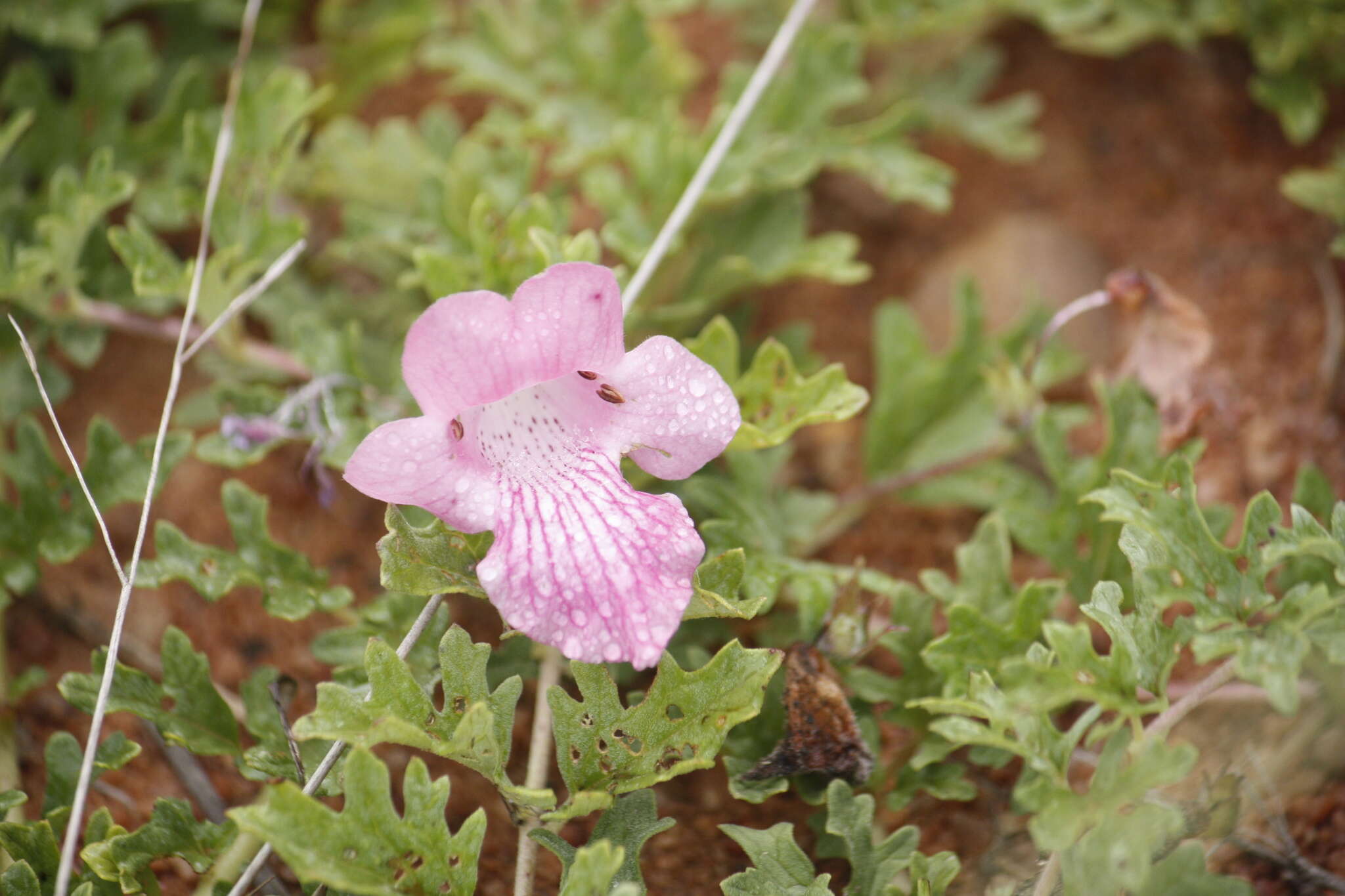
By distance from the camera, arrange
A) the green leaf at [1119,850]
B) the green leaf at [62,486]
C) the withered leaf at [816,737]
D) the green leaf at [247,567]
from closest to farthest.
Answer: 1. the green leaf at [1119,850]
2. the withered leaf at [816,737]
3. the green leaf at [247,567]
4. the green leaf at [62,486]

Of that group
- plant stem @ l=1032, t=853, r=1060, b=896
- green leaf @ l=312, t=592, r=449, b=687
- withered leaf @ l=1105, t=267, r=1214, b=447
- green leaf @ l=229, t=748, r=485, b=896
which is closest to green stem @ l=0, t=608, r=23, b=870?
green leaf @ l=312, t=592, r=449, b=687

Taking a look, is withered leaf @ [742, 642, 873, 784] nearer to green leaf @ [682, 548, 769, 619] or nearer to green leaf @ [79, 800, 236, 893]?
green leaf @ [682, 548, 769, 619]

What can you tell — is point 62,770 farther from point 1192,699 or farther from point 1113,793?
point 1192,699

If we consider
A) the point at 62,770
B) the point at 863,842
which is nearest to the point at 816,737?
the point at 863,842

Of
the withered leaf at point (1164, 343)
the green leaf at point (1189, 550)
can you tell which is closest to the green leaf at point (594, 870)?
the green leaf at point (1189, 550)

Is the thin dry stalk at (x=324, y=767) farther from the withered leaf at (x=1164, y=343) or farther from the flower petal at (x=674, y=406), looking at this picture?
the withered leaf at (x=1164, y=343)
